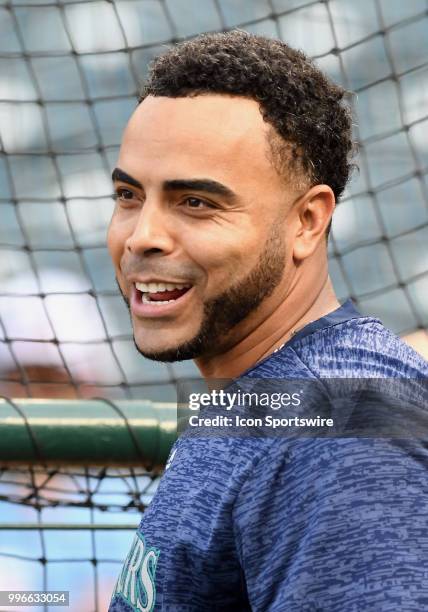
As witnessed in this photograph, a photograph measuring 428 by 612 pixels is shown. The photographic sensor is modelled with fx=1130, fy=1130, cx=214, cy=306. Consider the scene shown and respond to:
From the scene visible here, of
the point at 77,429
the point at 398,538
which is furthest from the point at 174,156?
the point at 77,429

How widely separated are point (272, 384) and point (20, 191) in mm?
3498

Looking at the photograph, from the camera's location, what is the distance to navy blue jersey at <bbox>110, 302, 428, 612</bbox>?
2.21 feet

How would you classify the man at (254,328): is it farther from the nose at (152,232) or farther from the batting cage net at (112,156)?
the batting cage net at (112,156)

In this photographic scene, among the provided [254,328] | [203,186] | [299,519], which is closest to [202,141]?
[203,186]

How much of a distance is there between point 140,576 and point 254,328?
0.21 m

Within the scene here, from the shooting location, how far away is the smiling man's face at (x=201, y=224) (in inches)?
32.6

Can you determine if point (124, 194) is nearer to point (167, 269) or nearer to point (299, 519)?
point (167, 269)

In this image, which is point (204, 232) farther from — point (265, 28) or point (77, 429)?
point (265, 28)

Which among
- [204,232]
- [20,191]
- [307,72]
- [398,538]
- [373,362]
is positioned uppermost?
[20,191]

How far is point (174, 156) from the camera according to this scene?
832 mm

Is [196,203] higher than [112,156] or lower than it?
lower

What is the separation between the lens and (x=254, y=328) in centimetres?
88

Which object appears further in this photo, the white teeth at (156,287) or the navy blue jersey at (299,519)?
the white teeth at (156,287)

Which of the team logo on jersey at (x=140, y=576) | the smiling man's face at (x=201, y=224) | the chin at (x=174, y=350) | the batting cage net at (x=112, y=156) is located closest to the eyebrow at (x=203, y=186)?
the smiling man's face at (x=201, y=224)
